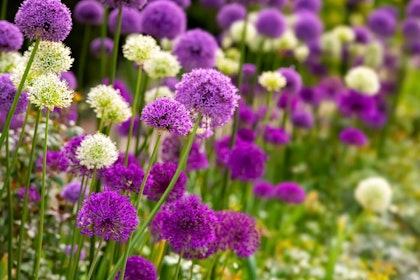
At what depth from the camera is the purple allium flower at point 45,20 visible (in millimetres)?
1546

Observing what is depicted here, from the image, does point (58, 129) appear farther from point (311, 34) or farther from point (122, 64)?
point (122, 64)

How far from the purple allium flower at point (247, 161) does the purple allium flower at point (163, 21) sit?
1.60ft

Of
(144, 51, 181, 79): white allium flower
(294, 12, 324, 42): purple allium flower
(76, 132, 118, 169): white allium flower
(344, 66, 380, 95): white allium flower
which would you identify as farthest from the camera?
(294, 12, 324, 42): purple allium flower

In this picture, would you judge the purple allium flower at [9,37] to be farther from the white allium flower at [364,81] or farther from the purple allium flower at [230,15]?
the white allium flower at [364,81]

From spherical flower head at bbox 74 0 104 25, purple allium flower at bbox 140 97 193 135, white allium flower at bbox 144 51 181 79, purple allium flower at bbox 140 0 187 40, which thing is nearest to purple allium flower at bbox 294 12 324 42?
spherical flower head at bbox 74 0 104 25

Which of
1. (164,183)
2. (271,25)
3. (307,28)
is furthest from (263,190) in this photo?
(164,183)

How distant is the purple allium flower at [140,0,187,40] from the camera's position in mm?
2594

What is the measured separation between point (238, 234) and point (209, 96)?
20.3 inches

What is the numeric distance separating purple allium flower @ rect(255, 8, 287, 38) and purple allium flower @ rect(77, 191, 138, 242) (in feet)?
7.50

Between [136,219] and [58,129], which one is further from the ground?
[58,129]

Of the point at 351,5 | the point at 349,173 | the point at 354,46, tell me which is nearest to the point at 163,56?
the point at 349,173

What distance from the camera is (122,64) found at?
6582 millimetres

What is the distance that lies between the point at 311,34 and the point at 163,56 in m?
2.45

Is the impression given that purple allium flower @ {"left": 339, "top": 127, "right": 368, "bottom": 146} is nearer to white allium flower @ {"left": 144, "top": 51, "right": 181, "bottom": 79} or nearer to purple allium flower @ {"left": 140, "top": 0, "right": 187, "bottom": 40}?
purple allium flower @ {"left": 140, "top": 0, "right": 187, "bottom": 40}
